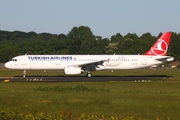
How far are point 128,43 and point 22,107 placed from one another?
14684 cm

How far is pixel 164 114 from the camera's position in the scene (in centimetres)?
2005

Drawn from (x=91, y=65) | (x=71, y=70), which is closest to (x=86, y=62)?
(x=91, y=65)

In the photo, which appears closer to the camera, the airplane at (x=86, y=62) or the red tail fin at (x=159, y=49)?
the airplane at (x=86, y=62)

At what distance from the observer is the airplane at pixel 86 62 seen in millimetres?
59688

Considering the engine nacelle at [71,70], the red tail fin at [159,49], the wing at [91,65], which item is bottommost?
the engine nacelle at [71,70]

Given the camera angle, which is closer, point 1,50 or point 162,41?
point 162,41

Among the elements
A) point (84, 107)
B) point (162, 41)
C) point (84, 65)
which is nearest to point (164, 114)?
point (84, 107)

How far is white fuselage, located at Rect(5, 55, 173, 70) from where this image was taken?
59747 millimetres

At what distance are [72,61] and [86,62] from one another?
2.05 metres

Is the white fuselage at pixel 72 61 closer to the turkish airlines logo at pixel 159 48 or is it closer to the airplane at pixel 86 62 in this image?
the airplane at pixel 86 62

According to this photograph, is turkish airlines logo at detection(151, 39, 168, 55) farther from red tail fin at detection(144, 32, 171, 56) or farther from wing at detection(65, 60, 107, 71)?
wing at detection(65, 60, 107, 71)

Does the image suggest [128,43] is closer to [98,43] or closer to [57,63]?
[98,43]

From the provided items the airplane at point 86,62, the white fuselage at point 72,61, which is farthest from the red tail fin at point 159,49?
the white fuselage at point 72,61

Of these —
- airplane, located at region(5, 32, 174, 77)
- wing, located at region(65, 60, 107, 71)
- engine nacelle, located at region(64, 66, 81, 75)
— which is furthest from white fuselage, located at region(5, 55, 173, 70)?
engine nacelle, located at region(64, 66, 81, 75)
